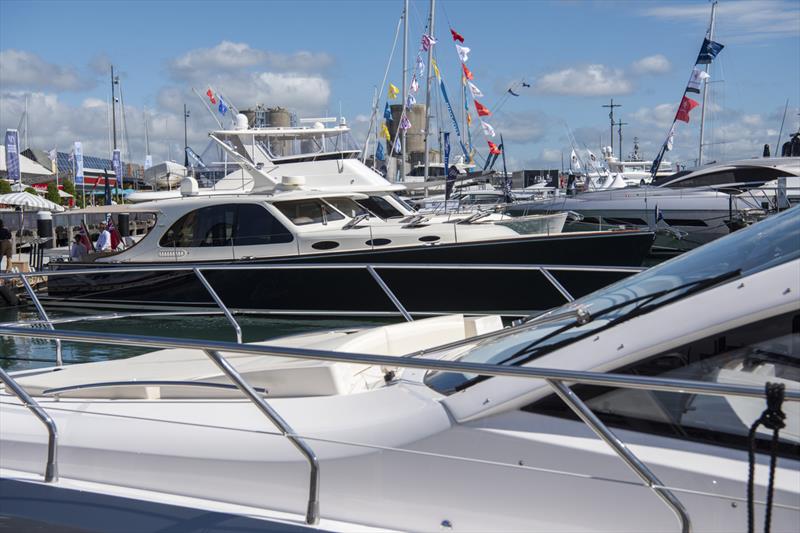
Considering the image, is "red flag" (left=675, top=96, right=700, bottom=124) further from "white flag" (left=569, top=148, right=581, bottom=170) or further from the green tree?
the green tree

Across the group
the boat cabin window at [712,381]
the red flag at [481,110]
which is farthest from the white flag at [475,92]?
the boat cabin window at [712,381]

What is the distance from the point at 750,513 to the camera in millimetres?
1718

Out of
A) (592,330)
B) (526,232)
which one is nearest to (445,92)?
(526,232)

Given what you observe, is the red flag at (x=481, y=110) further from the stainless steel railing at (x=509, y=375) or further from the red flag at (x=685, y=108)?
the stainless steel railing at (x=509, y=375)

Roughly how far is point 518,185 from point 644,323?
38899 mm

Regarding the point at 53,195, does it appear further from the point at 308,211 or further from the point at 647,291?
the point at 647,291

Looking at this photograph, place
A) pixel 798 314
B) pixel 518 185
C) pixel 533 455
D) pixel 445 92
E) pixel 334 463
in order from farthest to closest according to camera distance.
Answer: pixel 518 185 → pixel 445 92 → pixel 334 463 → pixel 533 455 → pixel 798 314

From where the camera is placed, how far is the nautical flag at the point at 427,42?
24.0 meters

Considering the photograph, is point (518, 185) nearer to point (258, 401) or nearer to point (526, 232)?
point (526, 232)

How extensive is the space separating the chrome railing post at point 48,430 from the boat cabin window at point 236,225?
9.11 m

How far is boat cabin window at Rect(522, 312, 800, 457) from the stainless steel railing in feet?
0.26

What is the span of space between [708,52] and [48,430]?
22085mm

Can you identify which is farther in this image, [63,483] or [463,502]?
[63,483]

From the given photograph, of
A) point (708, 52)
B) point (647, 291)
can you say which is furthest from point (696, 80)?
point (647, 291)
